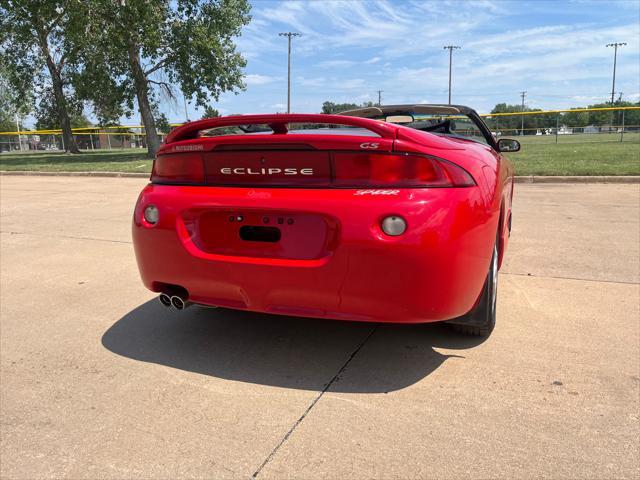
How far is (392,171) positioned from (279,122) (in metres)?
0.60

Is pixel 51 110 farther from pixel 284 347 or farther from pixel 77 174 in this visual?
pixel 284 347

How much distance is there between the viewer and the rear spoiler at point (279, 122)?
230 cm

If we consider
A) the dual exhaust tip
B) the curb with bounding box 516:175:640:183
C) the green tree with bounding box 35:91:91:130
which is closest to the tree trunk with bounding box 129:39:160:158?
the green tree with bounding box 35:91:91:130

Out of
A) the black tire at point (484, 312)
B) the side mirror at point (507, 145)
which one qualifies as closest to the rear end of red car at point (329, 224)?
the black tire at point (484, 312)

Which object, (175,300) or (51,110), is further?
(51,110)

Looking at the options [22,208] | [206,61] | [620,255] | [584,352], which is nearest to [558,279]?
[620,255]

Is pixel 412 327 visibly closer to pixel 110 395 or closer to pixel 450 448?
pixel 450 448

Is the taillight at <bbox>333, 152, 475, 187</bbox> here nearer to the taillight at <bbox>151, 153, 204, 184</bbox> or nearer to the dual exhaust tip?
the taillight at <bbox>151, 153, 204, 184</bbox>

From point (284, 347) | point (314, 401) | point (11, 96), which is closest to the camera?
point (314, 401)

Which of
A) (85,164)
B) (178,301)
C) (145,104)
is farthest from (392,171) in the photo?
(145,104)

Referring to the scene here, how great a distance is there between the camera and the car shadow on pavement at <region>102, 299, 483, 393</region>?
2.60m

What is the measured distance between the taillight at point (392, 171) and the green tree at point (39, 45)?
24708mm

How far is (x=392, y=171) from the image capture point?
229cm

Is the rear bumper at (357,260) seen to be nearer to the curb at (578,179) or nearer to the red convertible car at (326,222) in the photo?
the red convertible car at (326,222)
